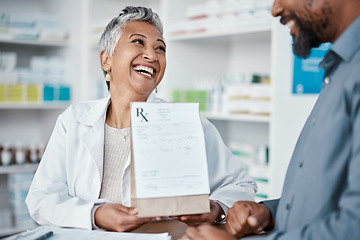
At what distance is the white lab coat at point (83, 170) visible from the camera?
147 centimetres

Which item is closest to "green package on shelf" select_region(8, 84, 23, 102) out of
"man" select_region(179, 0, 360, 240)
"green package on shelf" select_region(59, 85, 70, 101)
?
"green package on shelf" select_region(59, 85, 70, 101)

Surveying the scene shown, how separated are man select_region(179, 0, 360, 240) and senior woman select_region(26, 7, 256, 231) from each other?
532 millimetres

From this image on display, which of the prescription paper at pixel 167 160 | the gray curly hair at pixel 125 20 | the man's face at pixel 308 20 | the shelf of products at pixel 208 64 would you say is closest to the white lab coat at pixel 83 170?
the gray curly hair at pixel 125 20

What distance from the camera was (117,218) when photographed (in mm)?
1220

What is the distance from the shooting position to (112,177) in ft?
5.24

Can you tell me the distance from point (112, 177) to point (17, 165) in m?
2.20

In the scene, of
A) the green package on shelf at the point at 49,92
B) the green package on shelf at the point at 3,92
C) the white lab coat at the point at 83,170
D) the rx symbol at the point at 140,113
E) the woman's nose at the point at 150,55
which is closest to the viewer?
the rx symbol at the point at 140,113

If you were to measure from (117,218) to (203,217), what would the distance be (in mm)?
263

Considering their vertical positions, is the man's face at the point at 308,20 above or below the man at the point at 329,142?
above

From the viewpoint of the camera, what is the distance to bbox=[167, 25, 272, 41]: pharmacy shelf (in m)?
2.79

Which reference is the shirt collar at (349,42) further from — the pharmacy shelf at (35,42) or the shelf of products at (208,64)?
the pharmacy shelf at (35,42)

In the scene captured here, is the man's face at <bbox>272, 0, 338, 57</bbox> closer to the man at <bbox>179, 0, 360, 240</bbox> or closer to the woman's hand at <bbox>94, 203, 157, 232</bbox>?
the man at <bbox>179, 0, 360, 240</bbox>

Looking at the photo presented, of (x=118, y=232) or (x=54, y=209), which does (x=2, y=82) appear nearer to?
(x=54, y=209)

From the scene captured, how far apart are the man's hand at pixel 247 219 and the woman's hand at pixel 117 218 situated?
0.24 m
